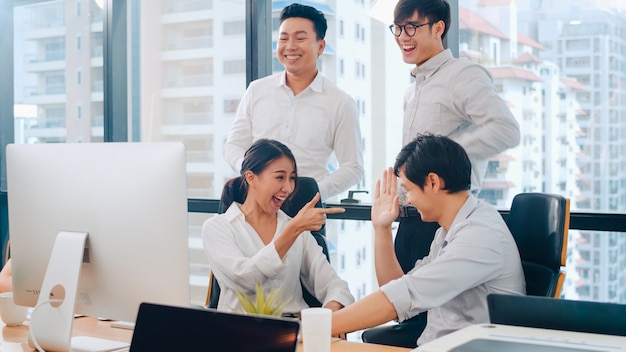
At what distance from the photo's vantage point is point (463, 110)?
8.80 feet

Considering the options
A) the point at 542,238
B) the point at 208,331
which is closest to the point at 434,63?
the point at 542,238

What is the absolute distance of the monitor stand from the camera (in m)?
1.73

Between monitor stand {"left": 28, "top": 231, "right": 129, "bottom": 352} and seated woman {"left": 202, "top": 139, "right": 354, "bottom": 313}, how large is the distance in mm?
582

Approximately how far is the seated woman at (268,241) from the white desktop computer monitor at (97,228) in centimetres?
62

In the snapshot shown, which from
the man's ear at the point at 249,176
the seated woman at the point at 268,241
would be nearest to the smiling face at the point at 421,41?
the seated woman at the point at 268,241

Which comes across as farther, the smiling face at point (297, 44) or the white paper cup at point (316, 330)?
the smiling face at point (297, 44)

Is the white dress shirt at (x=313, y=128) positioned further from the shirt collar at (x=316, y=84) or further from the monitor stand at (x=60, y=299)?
the monitor stand at (x=60, y=299)

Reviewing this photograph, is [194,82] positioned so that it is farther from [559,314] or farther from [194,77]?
[559,314]

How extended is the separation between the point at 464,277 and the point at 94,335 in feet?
3.26

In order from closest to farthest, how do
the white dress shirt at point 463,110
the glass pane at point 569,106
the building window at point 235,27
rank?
1. the white dress shirt at point 463,110
2. the glass pane at point 569,106
3. the building window at point 235,27

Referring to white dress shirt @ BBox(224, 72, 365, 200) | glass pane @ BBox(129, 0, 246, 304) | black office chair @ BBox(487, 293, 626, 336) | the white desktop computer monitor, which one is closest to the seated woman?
white dress shirt @ BBox(224, 72, 365, 200)

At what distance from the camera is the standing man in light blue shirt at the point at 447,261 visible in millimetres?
1919

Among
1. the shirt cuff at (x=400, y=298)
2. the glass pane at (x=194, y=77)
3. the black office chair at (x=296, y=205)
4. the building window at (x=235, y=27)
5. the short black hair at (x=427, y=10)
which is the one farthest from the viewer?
the glass pane at (x=194, y=77)

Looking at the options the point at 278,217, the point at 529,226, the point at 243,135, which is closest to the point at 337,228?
the point at 243,135
